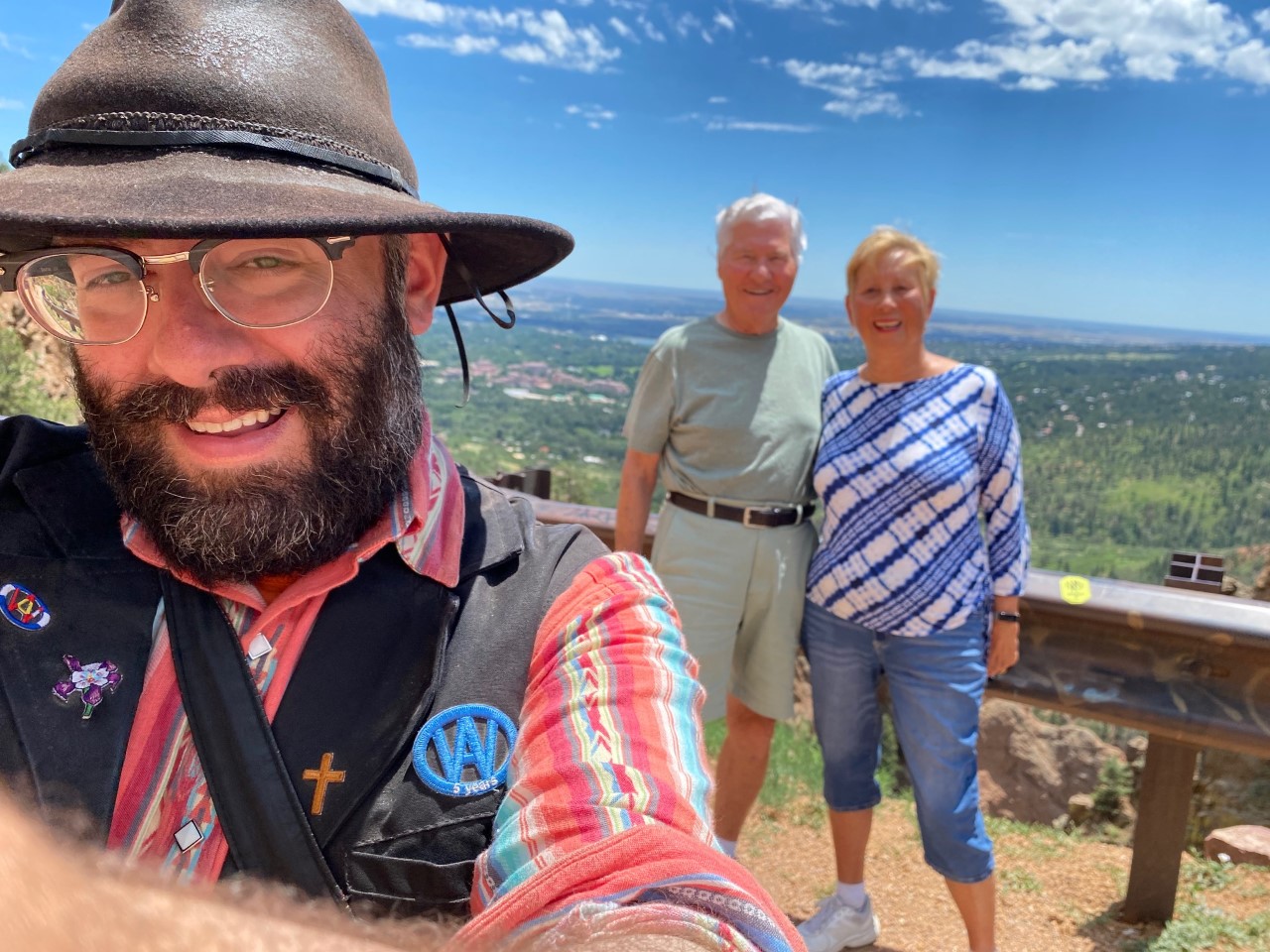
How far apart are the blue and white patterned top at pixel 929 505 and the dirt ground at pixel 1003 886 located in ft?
4.05

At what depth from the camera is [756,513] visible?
3.08 meters

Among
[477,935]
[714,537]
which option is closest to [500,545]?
[477,935]

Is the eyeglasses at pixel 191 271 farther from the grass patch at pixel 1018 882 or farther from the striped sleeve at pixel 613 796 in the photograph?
the grass patch at pixel 1018 882

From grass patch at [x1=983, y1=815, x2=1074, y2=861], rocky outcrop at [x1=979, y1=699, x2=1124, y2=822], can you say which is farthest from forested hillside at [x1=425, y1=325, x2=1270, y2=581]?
grass patch at [x1=983, y1=815, x2=1074, y2=861]

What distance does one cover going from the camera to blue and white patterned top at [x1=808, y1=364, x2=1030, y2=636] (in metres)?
2.69

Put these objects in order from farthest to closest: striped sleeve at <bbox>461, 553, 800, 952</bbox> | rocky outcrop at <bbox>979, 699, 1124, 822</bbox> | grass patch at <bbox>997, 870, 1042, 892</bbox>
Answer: rocky outcrop at <bbox>979, 699, 1124, 822</bbox>, grass patch at <bbox>997, 870, 1042, 892</bbox>, striped sleeve at <bbox>461, 553, 800, 952</bbox>

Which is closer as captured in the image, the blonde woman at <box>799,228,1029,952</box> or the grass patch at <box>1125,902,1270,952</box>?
the blonde woman at <box>799,228,1029,952</box>

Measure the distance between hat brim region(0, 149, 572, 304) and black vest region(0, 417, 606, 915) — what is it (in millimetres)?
459

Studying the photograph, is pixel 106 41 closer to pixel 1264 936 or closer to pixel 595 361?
pixel 1264 936

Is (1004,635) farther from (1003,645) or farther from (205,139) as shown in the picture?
(205,139)

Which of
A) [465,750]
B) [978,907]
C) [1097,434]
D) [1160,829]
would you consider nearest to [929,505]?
[978,907]

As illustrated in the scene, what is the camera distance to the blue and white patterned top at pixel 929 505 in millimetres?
2691

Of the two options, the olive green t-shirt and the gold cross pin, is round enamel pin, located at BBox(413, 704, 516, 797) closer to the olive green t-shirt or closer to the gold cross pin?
the gold cross pin

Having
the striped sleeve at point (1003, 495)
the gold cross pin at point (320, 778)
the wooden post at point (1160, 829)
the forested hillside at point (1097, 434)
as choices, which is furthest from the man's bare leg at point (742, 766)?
the forested hillside at point (1097, 434)
